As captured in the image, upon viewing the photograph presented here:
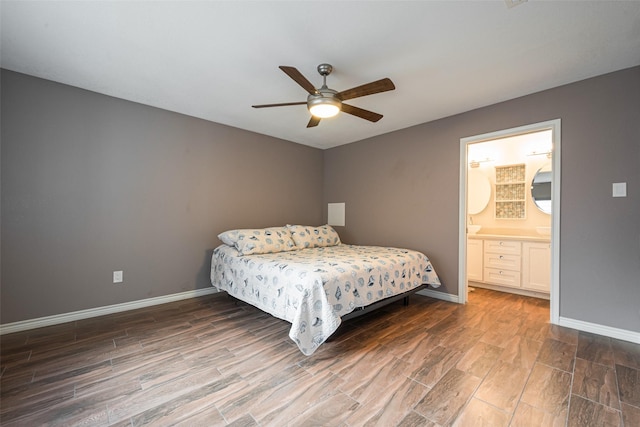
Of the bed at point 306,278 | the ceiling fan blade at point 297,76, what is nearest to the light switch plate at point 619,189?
the bed at point 306,278

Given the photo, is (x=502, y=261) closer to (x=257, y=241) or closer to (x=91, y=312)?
(x=257, y=241)

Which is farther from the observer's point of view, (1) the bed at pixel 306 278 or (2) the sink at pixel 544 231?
(2) the sink at pixel 544 231

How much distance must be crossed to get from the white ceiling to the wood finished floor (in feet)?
8.04

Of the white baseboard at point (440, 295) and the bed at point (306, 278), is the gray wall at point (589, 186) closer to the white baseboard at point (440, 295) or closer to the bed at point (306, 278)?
the white baseboard at point (440, 295)

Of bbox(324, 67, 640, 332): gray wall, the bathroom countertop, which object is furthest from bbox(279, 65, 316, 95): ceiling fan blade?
the bathroom countertop

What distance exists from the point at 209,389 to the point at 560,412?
6.85 ft

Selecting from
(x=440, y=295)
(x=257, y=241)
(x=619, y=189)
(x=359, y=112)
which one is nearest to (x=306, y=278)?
(x=257, y=241)

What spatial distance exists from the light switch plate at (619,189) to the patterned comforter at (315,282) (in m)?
1.86

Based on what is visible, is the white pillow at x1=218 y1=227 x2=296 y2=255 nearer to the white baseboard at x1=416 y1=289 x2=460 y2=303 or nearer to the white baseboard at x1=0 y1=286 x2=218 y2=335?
the white baseboard at x1=0 y1=286 x2=218 y2=335

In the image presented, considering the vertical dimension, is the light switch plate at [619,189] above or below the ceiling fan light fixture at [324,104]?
below

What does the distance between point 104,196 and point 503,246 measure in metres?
5.26

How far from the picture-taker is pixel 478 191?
4.68 metres

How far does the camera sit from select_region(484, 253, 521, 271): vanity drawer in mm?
3803

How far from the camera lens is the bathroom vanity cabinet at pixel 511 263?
11.8 ft
